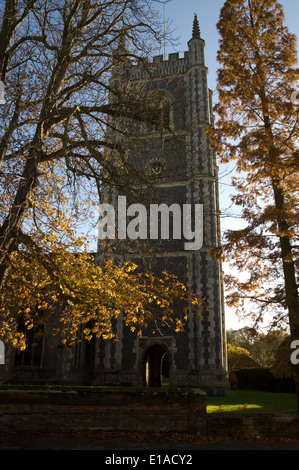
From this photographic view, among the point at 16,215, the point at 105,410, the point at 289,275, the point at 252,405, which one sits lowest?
the point at 252,405

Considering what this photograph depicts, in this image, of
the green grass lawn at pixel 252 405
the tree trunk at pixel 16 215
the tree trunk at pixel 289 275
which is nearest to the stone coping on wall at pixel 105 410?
the tree trunk at pixel 16 215

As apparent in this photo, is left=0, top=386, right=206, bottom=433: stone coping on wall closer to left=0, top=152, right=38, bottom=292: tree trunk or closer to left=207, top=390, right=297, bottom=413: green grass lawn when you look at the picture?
left=0, top=152, right=38, bottom=292: tree trunk

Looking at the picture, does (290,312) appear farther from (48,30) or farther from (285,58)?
(48,30)

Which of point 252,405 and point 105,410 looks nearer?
point 105,410

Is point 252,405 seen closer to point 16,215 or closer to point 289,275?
point 289,275

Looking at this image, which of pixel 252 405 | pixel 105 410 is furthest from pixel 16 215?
pixel 252 405

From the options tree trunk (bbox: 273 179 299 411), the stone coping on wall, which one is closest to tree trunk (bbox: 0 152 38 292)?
the stone coping on wall

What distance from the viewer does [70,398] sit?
6.43m

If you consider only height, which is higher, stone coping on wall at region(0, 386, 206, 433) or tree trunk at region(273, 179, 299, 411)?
tree trunk at region(273, 179, 299, 411)

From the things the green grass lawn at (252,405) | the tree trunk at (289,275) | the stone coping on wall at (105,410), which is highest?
the tree trunk at (289,275)

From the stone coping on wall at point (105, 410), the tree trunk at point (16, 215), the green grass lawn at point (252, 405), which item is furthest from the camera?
the green grass lawn at point (252, 405)

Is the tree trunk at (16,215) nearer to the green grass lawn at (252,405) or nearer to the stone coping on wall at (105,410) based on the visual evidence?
the stone coping on wall at (105,410)
